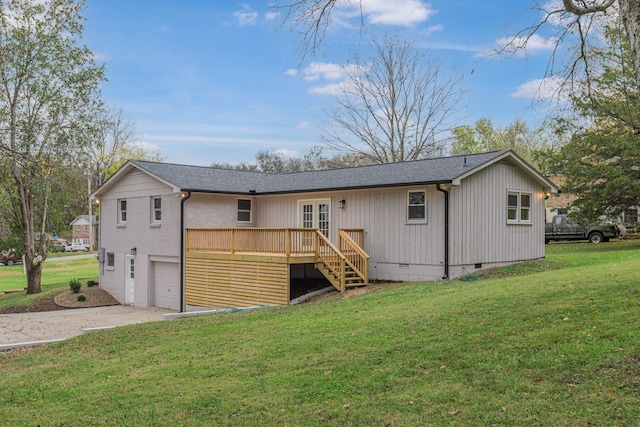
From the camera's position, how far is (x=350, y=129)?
1535 inches

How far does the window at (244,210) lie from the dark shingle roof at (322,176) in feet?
1.73

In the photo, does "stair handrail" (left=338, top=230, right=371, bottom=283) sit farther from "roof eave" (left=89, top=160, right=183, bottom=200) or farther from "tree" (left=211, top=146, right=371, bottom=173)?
"tree" (left=211, top=146, right=371, bottom=173)

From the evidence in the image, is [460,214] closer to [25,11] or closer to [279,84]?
[279,84]

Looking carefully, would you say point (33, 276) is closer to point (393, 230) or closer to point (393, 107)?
point (393, 230)

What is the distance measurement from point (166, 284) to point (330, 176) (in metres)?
7.29

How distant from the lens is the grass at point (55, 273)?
31.6 m

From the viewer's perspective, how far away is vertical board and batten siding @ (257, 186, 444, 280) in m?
15.9

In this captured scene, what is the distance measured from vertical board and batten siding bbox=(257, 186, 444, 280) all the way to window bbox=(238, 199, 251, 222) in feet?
11.4

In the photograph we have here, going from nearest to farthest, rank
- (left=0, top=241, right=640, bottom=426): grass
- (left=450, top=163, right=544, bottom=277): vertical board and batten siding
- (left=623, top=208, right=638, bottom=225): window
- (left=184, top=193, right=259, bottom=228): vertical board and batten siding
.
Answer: (left=0, top=241, right=640, bottom=426): grass < (left=450, top=163, right=544, bottom=277): vertical board and batten siding < (left=184, top=193, right=259, bottom=228): vertical board and batten siding < (left=623, top=208, right=638, bottom=225): window

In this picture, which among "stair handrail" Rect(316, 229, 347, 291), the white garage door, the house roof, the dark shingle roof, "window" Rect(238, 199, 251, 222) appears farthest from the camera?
"window" Rect(238, 199, 251, 222)

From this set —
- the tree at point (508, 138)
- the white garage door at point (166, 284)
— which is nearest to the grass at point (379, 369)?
the white garage door at point (166, 284)

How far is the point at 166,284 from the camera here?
20.3 metres

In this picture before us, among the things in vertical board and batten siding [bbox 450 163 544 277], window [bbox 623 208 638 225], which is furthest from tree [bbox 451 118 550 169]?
vertical board and batten siding [bbox 450 163 544 277]

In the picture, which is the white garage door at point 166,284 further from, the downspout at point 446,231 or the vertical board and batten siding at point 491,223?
the vertical board and batten siding at point 491,223
